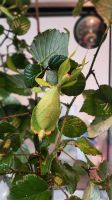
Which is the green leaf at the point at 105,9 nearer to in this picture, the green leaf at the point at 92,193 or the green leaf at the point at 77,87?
the green leaf at the point at 77,87

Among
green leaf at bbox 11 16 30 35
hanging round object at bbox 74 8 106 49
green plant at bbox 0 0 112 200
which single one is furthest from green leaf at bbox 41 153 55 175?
hanging round object at bbox 74 8 106 49

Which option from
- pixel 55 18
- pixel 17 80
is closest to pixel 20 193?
pixel 17 80

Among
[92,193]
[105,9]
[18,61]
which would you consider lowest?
[92,193]

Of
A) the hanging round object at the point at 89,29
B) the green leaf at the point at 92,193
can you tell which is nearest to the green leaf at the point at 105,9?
the green leaf at the point at 92,193

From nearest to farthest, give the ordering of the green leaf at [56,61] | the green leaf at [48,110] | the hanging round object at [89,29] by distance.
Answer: the green leaf at [48,110], the green leaf at [56,61], the hanging round object at [89,29]

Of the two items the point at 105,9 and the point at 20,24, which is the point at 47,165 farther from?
the point at 20,24

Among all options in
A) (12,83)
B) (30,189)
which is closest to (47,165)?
(30,189)
